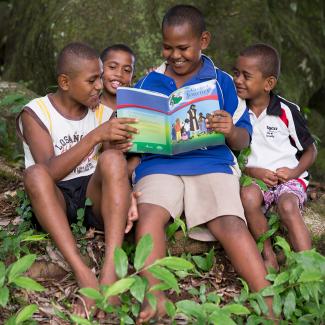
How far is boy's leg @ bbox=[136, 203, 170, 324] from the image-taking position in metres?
3.39

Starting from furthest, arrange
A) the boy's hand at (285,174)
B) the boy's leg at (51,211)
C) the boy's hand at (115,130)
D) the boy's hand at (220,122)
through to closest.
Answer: the boy's hand at (285,174), the boy's hand at (220,122), the boy's hand at (115,130), the boy's leg at (51,211)

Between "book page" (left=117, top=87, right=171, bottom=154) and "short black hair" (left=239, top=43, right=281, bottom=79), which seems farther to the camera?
"short black hair" (left=239, top=43, right=281, bottom=79)

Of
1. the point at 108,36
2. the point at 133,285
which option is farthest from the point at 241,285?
the point at 108,36

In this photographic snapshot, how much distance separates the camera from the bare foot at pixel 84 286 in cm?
333

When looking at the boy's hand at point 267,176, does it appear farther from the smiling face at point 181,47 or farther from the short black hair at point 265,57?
the smiling face at point 181,47

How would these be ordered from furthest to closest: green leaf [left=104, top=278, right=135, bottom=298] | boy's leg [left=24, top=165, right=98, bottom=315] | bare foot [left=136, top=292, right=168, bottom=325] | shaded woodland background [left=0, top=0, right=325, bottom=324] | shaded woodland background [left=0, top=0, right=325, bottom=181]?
1. shaded woodland background [left=0, top=0, right=325, bottom=181]
2. shaded woodland background [left=0, top=0, right=325, bottom=324]
3. boy's leg [left=24, top=165, right=98, bottom=315]
4. bare foot [left=136, top=292, right=168, bottom=325]
5. green leaf [left=104, top=278, right=135, bottom=298]

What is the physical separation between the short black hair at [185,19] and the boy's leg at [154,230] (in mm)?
1045

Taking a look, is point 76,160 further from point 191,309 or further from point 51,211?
point 191,309

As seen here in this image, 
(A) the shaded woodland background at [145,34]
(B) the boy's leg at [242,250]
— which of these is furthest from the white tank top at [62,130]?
(A) the shaded woodland background at [145,34]

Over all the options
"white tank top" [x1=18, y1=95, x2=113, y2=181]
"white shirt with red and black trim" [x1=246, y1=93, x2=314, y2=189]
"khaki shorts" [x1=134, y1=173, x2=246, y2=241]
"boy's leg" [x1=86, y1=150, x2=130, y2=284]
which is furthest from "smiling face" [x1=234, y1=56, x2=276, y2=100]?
"boy's leg" [x1=86, y1=150, x2=130, y2=284]

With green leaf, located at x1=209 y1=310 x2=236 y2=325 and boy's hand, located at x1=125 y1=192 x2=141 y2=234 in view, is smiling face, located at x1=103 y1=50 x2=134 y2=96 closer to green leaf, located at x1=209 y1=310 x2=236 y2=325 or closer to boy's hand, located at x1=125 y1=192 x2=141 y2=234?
boy's hand, located at x1=125 y1=192 x2=141 y2=234

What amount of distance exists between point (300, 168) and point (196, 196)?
77cm

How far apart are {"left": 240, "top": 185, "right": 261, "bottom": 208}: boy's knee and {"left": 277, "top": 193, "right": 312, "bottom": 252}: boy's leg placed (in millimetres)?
138

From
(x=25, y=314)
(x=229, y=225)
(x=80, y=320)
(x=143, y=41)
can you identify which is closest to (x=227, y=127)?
(x=229, y=225)
